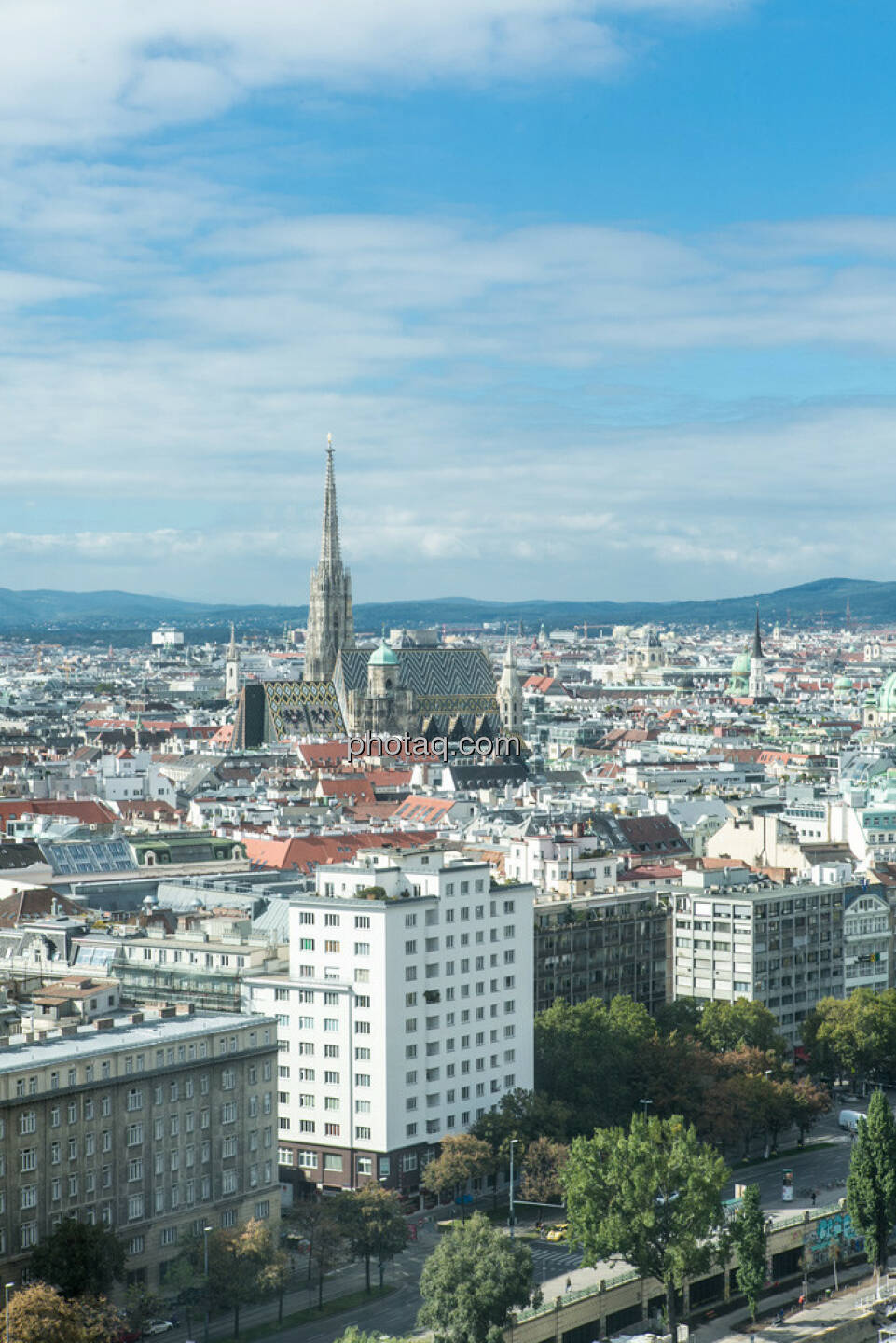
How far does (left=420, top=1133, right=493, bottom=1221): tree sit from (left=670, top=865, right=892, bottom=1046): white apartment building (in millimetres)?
33433

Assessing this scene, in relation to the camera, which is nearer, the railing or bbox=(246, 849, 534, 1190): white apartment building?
the railing

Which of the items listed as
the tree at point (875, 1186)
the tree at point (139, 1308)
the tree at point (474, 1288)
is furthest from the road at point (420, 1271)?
the tree at point (875, 1186)

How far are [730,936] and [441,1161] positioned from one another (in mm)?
37464

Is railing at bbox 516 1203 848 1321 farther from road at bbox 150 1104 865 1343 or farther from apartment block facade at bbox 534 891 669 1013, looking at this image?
apartment block facade at bbox 534 891 669 1013

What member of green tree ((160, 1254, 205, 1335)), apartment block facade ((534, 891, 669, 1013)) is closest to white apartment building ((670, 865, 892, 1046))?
apartment block facade ((534, 891, 669, 1013))

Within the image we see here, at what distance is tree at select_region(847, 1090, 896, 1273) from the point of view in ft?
312

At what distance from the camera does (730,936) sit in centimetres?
13075

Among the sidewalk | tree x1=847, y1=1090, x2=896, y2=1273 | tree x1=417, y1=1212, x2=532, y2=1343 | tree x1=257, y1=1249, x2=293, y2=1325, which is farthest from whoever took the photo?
tree x1=847, y1=1090, x2=896, y2=1273

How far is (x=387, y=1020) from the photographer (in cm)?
10006

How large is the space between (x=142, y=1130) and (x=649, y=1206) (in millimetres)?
20617

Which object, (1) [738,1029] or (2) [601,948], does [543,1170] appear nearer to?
(1) [738,1029]

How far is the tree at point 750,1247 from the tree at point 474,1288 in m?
11.1

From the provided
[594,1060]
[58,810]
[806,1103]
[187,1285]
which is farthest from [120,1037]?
[58,810]

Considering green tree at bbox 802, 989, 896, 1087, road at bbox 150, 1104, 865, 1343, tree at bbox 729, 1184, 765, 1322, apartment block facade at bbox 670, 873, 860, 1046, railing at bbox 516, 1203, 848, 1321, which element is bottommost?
road at bbox 150, 1104, 865, 1343
